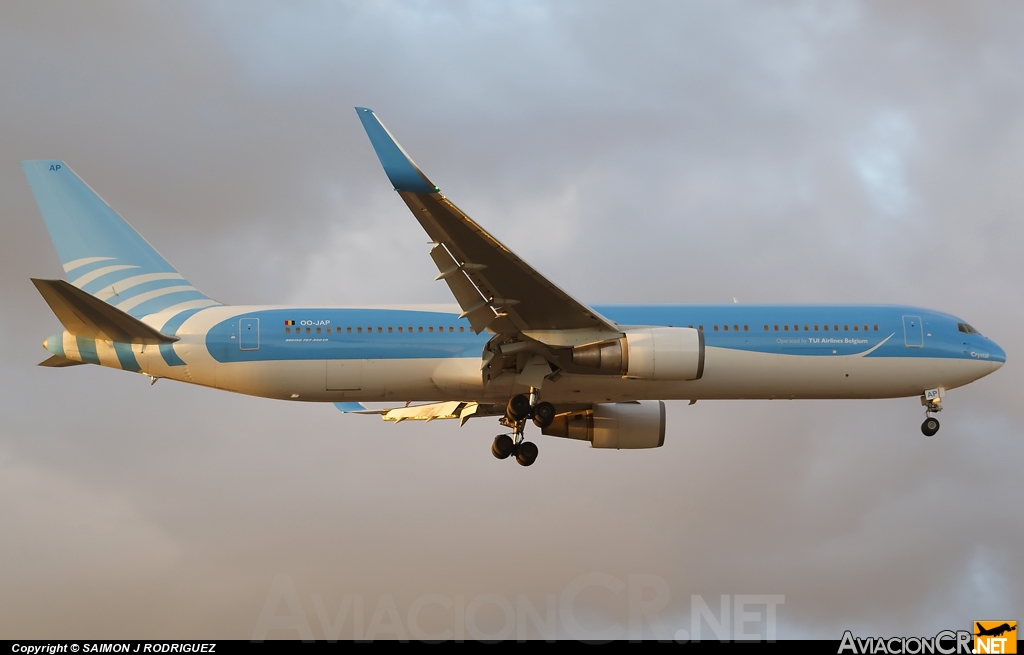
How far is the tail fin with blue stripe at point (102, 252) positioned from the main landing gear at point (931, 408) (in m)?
20.4

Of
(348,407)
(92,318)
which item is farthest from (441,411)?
(92,318)

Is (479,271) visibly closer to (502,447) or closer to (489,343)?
(489,343)

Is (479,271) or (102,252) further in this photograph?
(102,252)

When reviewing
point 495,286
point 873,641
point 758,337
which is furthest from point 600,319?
point 873,641

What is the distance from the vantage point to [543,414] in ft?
106

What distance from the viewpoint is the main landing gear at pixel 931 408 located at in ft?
113

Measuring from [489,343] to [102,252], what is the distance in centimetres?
1182

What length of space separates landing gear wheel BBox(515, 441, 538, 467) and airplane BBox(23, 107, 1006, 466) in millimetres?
63

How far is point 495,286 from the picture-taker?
29.5 meters

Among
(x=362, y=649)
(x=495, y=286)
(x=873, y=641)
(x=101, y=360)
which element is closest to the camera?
(x=362, y=649)

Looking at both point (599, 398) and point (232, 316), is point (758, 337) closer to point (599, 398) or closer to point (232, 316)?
point (599, 398)

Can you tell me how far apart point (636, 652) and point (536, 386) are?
923 centimetres

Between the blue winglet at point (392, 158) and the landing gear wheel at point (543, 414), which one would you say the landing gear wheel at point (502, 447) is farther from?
the blue winglet at point (392, 158)

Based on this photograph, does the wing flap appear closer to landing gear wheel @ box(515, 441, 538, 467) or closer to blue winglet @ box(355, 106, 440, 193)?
landing gear wheel @ box(515, 441, 538, 467)
